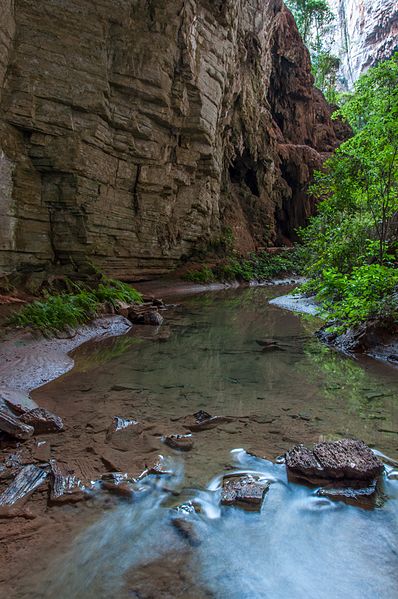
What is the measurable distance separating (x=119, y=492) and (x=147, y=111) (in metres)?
13.4

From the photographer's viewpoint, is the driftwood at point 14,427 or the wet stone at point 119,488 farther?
the driftwood at point 14,427

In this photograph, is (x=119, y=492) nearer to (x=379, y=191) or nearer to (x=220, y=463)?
(x=220, y=463)

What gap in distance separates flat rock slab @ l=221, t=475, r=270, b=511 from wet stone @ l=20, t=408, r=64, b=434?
179cm

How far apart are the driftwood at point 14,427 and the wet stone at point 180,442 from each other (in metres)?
1.32

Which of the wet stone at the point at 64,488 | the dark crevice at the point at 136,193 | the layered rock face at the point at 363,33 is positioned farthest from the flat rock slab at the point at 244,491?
the layered rock face at the point at 363,33

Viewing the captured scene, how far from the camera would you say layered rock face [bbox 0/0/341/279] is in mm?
10203

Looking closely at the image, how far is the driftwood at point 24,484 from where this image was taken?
2543 mm

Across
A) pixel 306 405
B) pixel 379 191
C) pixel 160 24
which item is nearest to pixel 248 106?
pixel 160 24

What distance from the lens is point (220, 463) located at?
9.78ft

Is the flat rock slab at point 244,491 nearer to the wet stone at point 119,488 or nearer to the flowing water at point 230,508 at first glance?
the flowing water at point 230,508

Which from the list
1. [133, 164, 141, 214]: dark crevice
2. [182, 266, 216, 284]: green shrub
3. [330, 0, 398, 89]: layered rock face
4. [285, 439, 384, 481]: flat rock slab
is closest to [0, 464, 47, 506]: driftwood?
[285, 439, 384, 481]: flat rock slab

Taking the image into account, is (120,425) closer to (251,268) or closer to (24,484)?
(24,484)

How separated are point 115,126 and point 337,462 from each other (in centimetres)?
1259

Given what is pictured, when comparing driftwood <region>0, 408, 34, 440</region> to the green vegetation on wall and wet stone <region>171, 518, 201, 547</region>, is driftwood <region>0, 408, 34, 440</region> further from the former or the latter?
the green vegetation on wall
